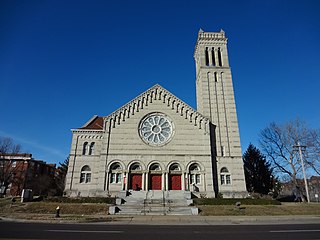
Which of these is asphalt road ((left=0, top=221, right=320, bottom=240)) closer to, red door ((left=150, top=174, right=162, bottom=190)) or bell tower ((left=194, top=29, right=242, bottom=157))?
red door ((left=150, top=174, right=162, bottom=190))

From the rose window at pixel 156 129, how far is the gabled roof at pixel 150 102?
7.86 feet

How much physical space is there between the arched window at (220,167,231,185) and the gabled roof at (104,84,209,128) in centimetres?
797

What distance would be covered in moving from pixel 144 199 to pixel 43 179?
38432 millimetres

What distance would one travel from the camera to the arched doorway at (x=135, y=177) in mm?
30016

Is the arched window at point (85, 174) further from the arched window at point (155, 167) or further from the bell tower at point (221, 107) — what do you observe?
the bell tower at point (221, 107)

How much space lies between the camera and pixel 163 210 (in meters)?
21.7

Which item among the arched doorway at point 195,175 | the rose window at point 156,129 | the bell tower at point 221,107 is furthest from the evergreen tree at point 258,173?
the rose window at point 156,129

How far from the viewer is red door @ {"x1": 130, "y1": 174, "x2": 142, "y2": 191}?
1180 inches

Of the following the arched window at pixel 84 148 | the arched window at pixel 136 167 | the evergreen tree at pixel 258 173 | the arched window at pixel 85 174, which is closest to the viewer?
the arched window at pixel 136 167

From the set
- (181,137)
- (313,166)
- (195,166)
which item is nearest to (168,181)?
(195,166)

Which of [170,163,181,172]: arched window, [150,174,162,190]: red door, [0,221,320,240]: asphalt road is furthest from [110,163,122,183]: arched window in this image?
[0,221,320,240]: asphalt road

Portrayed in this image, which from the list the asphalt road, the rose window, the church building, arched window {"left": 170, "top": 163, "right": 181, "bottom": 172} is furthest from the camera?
the rose window

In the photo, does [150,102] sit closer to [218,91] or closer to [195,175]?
[218,91]

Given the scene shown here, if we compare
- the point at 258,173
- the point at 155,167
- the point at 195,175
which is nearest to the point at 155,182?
the point at 155,167
